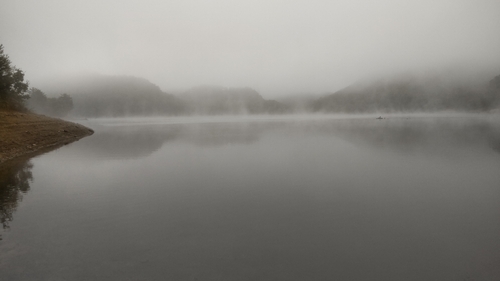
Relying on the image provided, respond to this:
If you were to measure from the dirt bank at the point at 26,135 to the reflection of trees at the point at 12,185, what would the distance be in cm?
571

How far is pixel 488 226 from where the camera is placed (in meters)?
16.5

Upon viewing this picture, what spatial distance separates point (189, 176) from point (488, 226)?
26653mm

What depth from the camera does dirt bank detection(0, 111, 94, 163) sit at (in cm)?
4457

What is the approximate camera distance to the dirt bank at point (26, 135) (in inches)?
1755

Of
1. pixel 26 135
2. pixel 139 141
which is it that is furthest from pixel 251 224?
pixel 26 135

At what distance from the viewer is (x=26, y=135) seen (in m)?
54.4

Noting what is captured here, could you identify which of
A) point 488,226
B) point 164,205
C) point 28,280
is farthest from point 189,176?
point 488,226

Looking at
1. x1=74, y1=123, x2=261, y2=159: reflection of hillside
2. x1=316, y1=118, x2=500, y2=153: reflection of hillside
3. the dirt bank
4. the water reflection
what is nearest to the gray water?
x1=74, y1=123, x2=261, y2=159: reflection of hillside

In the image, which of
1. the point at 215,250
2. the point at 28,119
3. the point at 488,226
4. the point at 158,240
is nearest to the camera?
the point at 215,250

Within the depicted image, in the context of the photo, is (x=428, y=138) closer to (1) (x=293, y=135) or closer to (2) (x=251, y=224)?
(1) (x=293, y=135)

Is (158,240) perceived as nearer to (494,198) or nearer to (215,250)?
(215,250)

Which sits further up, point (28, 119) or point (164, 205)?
point (28, 119)

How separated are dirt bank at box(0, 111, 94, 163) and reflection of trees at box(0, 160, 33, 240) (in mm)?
5706

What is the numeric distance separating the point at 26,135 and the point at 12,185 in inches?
1486
